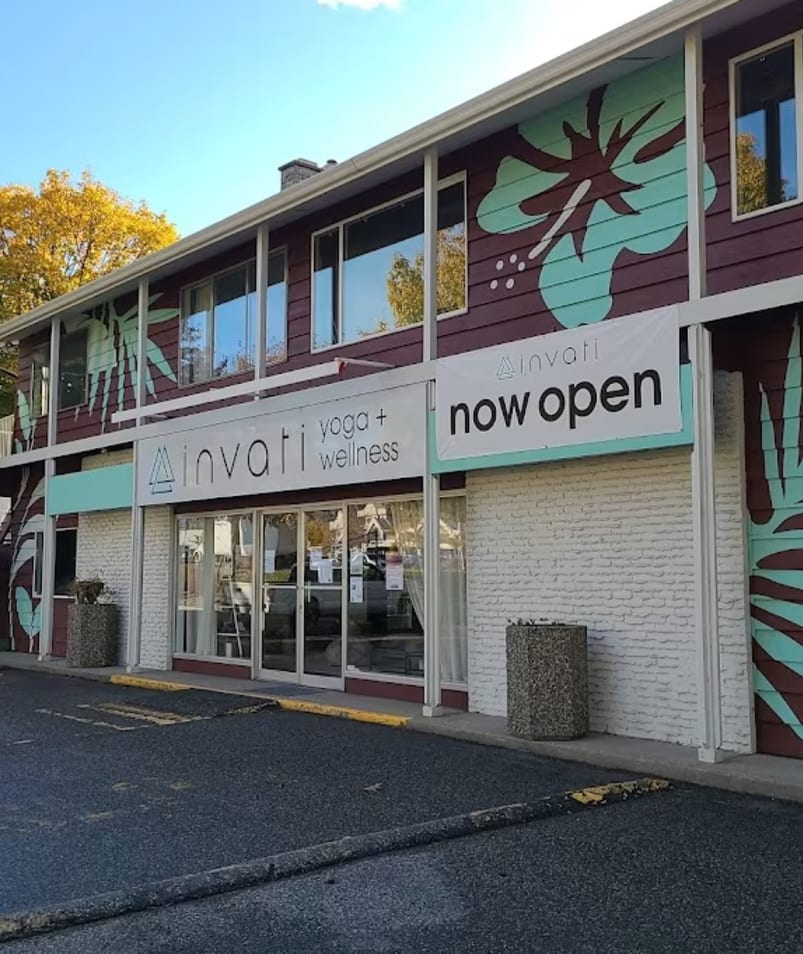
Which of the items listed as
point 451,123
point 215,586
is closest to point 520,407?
point 451,123

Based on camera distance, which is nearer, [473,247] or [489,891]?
[489,891]

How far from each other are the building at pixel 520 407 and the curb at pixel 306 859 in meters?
1.23

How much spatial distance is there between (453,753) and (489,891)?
3194mm

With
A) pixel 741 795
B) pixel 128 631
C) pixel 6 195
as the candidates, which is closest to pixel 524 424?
pixel 741 795

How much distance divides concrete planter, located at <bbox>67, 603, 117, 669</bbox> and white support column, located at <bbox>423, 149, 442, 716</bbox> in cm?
665

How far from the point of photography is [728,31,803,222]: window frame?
7.43 m

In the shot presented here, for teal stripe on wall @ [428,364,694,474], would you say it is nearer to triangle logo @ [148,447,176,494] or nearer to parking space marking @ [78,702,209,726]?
parking space marking @ [78,702,209,726]

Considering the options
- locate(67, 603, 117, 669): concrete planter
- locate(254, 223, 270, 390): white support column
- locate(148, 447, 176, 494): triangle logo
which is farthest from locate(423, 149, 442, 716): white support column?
locate(67, 603, 117, 669): concrete planter

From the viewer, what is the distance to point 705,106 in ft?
26.1

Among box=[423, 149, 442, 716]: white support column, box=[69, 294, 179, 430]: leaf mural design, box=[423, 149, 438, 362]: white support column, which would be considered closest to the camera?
box=[423, 149, 442, 716]: white support column

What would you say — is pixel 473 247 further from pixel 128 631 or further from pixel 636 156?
pixel 128 631

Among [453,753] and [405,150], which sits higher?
[405,150]

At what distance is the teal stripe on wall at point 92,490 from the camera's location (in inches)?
534

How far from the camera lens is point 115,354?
49.9ft
